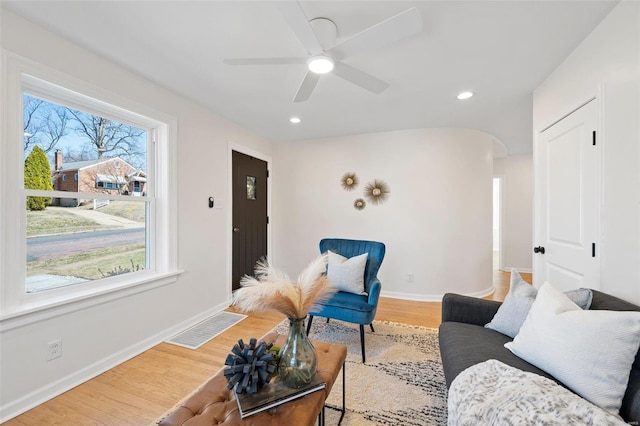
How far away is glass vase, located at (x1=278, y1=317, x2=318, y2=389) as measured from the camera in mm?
1141

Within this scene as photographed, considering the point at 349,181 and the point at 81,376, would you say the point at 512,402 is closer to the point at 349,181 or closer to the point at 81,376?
the point at 81,376

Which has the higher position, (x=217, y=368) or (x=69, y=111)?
(x=69, y=111)

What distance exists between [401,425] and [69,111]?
120 inches

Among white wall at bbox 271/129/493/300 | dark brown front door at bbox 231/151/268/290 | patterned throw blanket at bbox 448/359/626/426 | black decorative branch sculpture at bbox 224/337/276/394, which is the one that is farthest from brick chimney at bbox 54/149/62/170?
white wall at bbox 271/129/493/300

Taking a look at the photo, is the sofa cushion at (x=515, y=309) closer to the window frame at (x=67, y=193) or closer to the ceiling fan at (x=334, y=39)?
the ceiling fan at (x=334, y=39)

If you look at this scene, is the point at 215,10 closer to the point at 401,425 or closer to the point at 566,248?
the point at 401,425

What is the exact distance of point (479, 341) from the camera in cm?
152

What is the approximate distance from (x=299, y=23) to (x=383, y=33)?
1.43 ft

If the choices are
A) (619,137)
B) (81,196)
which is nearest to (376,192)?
(619,137)

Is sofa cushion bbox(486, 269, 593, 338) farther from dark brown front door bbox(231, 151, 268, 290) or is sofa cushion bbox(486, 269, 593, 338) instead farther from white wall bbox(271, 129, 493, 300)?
dark brown front door bbox(231, 151, 268, 290)

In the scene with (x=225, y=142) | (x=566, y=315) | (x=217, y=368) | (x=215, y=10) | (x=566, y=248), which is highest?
(x=215, y=10)

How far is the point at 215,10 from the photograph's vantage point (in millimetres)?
1546

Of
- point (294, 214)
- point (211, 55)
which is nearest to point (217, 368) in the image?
point (211, 55)

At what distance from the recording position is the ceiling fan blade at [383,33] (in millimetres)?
1280
